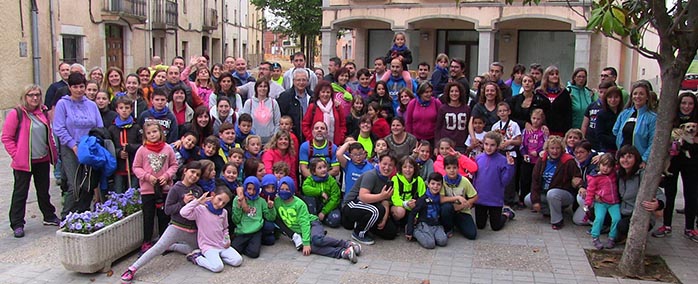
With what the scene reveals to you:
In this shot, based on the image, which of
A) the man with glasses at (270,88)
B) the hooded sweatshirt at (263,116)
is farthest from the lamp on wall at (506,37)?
the hooded sweatshirt at (263,116)

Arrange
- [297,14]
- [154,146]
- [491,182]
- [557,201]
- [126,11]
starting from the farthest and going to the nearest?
[297,14], [126,11], [557,201], [491,182], [154,146]

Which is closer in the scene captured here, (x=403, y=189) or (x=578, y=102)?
(x=403, y=189)

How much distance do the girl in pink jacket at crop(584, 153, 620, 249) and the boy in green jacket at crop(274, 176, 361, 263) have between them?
2652 mm

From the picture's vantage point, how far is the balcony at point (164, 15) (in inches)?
1102

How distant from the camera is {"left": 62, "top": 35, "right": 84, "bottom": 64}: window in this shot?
20.0m

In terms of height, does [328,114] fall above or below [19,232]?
above

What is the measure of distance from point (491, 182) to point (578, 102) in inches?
87.5

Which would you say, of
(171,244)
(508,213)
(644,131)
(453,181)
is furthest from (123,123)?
(644,131)

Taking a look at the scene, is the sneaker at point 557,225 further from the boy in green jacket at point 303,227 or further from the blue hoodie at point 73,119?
the blue hoodie at point 73,119

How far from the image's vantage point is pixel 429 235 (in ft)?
22.2

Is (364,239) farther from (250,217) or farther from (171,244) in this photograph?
(171,244)

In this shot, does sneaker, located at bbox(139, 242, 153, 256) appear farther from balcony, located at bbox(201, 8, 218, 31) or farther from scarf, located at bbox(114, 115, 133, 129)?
balcony, located at bbox(201, 8, 218, 31)

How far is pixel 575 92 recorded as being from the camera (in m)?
8.67

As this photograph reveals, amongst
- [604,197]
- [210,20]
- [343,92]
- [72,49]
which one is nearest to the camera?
[604,197]
